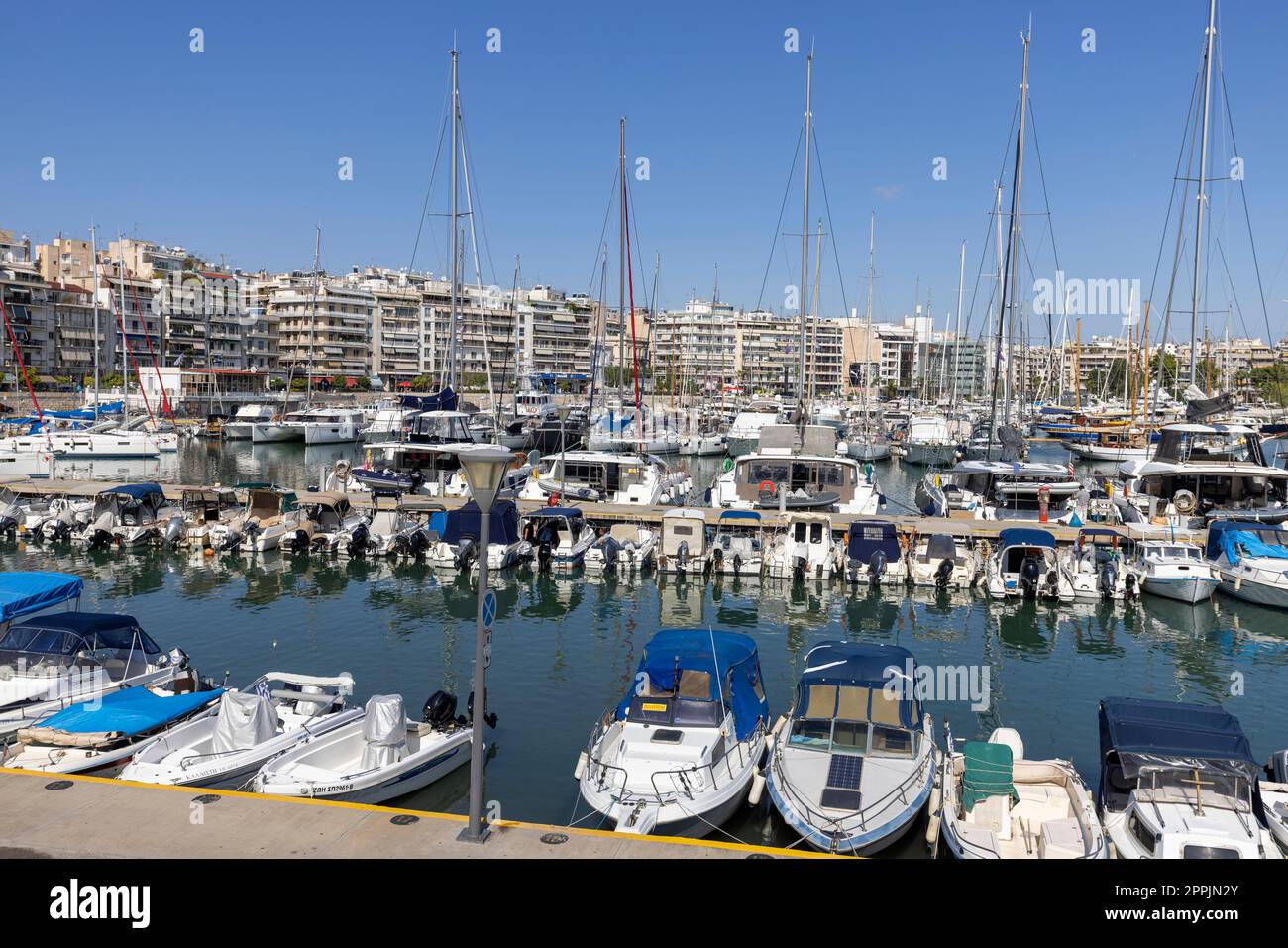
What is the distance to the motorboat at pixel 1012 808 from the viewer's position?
1302 centimetres

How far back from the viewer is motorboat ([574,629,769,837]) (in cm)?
1434

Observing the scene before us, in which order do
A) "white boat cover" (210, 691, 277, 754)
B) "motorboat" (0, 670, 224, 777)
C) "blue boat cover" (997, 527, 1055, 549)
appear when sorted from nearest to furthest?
"motorboat" (0, 670, 224, 777)
"white boat cover" (210, 691, 277, 754)
"blue boat cover" (997, 527, 1055, 549)

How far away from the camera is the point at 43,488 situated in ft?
147

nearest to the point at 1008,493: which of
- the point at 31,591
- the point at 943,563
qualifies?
the point at 943,563

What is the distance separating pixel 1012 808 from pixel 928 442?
66.4 metres

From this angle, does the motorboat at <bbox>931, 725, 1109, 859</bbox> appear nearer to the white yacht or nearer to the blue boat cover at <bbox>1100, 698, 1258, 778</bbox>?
the blue boat cover at <bbox>1100, 698, 1258, 778</bbox>

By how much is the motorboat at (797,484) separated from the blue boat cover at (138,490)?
75.0 feet

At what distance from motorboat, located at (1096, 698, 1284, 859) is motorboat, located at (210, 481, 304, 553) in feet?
101

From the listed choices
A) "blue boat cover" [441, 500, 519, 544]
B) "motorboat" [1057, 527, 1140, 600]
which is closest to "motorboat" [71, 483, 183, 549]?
"blue boat cover" [441, 500, 519, 544]

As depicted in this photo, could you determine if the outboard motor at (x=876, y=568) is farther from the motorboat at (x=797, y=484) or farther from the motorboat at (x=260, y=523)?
the motorboat at (x=260, y=523)

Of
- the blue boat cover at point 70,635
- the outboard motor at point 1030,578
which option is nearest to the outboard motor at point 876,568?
the outboard motor at point 1030,578

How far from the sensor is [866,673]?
16719 mm
